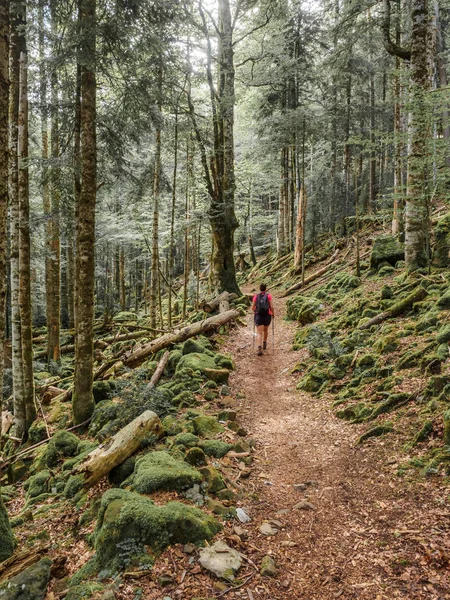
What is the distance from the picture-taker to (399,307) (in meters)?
8.50

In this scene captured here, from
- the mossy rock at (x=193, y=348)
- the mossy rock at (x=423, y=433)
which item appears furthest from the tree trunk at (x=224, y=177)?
the mossy rock at (x=423, y=433)

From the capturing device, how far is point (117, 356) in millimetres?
11227

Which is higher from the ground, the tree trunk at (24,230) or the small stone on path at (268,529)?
the tree trunk at (24,230)

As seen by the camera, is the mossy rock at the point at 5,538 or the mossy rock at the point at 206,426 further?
the mossy rock at the point at 206,426

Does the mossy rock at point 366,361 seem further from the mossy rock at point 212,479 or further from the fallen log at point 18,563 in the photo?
the fallen log at point 18,563

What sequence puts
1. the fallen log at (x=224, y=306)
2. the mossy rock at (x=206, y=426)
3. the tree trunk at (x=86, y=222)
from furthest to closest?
the fallen log at (x=224, y=306) → the tree trunk at (x=86, y=222) → the mossy rock at (x=206, y=426)

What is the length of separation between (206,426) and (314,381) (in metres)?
2.91

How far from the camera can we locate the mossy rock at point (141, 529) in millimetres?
3490

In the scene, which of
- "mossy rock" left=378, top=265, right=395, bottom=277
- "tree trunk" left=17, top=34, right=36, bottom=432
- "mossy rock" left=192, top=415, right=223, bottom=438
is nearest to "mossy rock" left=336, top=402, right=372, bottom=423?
"mossy rock" left=192, top=415, right=223, bottom=438

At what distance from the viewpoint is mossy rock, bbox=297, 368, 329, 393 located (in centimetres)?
775

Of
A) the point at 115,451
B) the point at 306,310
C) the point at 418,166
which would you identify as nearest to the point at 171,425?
the point at 115,451

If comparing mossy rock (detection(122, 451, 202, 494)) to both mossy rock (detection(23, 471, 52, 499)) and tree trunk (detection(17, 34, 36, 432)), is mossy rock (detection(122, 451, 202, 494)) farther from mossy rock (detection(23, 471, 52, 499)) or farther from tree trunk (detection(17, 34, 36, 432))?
tree trunk (detection(17, 34, 36, 432))

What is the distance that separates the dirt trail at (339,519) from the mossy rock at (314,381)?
3.27 ft

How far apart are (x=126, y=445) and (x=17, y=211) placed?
6.00 metres
